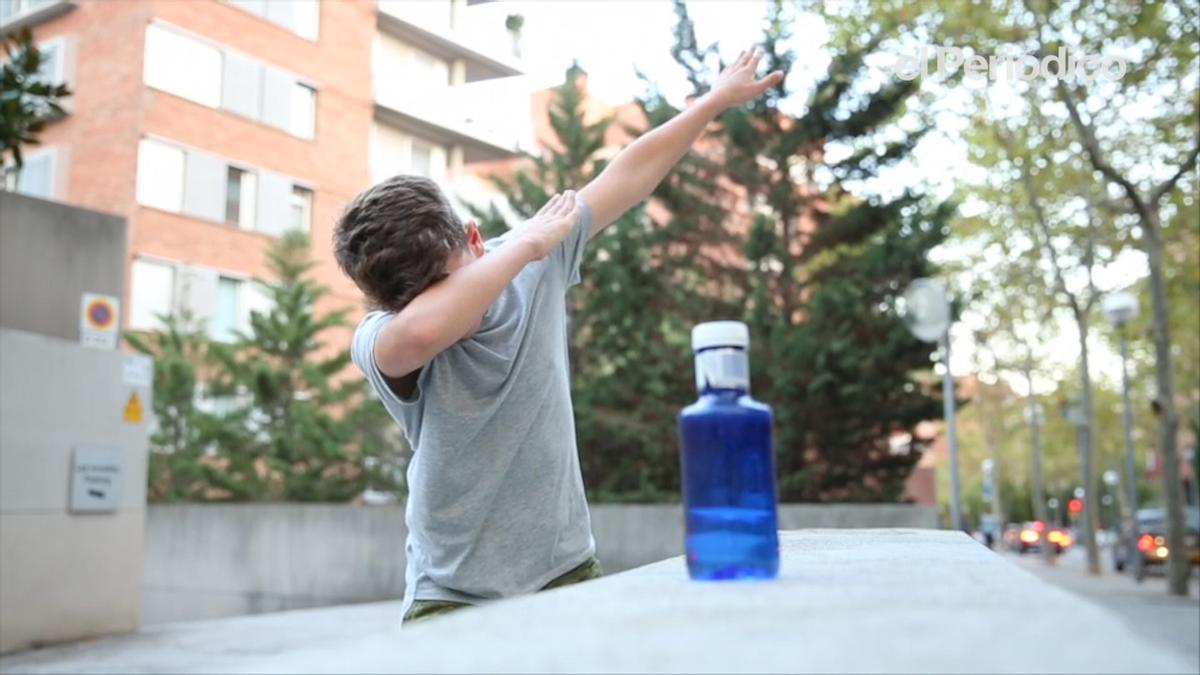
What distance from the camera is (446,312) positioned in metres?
2.10

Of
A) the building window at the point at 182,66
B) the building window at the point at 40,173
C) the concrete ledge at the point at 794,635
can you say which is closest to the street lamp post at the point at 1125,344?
the building window at the point at 182,66

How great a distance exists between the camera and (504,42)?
30.3 feet

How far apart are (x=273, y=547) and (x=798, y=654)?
1355cm

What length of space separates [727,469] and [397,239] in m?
0.96

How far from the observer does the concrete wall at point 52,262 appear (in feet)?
27.6

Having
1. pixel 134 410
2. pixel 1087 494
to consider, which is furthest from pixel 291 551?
pixel 1087 494

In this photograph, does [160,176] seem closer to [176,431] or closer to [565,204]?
[176,431]

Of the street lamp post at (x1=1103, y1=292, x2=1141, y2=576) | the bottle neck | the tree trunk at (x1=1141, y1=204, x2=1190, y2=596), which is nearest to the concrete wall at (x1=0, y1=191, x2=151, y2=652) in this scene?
the bottle neck

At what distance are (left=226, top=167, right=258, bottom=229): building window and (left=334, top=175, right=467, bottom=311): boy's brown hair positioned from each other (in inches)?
746

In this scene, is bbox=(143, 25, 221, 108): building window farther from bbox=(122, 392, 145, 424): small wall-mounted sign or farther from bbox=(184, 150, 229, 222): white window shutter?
bbox=(122, 392, 145, 424): small wall-mounted sign

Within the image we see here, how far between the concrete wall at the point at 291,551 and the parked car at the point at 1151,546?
12.1 m

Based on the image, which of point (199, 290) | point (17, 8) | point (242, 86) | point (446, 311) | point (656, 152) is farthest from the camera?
point (199, 290)

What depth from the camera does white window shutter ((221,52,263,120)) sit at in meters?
15.9

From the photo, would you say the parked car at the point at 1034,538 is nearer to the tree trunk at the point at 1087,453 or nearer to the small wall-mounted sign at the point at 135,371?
the tree trunk at the point at 1087,453
